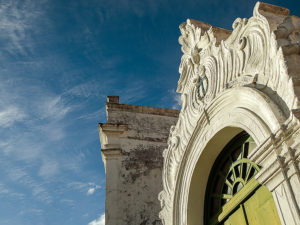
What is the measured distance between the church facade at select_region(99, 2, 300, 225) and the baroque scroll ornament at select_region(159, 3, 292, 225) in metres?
0.01

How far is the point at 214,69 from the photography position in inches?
184

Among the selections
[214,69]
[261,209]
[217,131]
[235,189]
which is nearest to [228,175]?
[235,189]

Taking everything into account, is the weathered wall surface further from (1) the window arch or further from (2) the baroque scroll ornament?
(1) the window arch

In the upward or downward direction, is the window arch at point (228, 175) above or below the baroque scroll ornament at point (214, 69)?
below

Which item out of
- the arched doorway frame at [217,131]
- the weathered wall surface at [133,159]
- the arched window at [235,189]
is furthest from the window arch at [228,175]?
the weathered wall surface at [133,159]

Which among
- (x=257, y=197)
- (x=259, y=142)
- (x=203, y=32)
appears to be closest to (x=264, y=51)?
(x=259, y=142)

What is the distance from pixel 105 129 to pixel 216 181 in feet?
11.2

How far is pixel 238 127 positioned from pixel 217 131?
0.42 metres

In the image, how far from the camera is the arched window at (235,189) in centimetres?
398

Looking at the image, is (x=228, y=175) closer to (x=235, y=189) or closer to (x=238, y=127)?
(x=235, y=189)

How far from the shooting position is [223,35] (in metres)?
4.96

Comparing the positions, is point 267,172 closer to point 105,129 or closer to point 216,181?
point 216,181

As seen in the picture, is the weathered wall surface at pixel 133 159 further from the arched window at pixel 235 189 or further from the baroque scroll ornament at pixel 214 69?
the arched window at pixel 235 189

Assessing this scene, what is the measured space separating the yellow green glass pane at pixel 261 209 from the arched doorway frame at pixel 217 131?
29.7 inches
